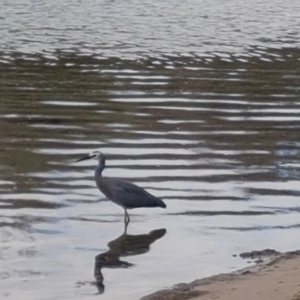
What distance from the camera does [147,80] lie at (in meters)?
21.0

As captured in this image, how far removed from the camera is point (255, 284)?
29.8ft

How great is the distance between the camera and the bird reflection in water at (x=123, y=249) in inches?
419

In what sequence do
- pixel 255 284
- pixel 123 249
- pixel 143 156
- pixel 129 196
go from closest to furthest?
pixel 255 284
pixel 123 249
pixel 129 196
pixel 143 156

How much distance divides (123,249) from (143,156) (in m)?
3.63

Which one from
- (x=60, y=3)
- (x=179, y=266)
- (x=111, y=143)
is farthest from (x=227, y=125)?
(x=60, y=3)

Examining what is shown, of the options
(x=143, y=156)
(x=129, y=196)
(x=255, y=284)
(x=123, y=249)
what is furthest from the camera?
(x=143, y=156)

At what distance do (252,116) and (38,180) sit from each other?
553 centimetres

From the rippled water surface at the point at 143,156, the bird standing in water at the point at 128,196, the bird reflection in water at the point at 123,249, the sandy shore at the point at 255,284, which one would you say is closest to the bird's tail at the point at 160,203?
the bird standing in water at the point at 128,196

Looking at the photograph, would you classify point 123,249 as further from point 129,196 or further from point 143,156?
point 143,156

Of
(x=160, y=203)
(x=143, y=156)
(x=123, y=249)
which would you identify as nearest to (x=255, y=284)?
(x=123, y=249)

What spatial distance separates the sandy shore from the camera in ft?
28.1

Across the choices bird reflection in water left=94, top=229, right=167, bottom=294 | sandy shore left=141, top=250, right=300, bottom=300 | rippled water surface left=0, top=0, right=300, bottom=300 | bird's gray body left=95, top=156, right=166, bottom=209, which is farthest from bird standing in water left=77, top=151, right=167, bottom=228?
sandy shore left=141, top=250, right=300, bottom=300

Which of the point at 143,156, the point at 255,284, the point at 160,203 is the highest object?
the point at 255,284

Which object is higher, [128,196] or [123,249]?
[128,196]
